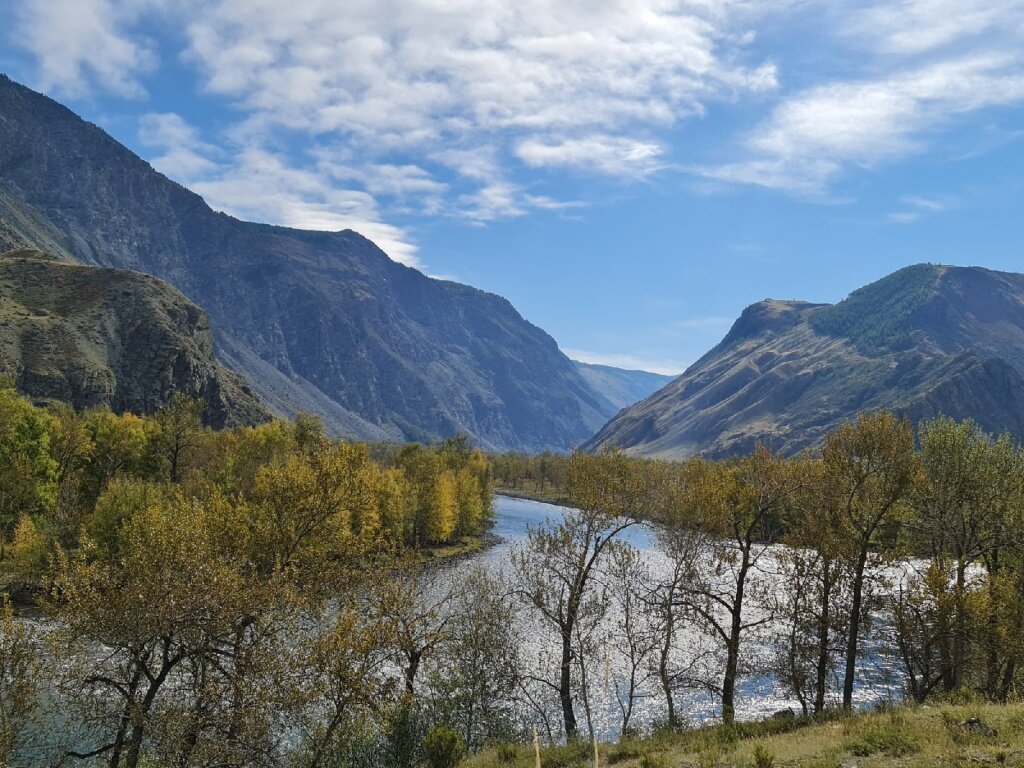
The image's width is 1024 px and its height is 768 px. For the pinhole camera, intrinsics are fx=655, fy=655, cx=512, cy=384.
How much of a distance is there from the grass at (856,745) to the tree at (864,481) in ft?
25.6

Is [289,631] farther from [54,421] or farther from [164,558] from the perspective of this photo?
[54,421]

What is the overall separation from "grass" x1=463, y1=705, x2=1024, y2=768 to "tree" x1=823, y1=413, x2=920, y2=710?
782 centimetres

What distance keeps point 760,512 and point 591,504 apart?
902cm

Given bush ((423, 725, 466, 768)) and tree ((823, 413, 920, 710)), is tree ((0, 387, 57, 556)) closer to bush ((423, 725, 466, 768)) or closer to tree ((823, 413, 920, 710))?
bush ((423, 725, 466, 768))

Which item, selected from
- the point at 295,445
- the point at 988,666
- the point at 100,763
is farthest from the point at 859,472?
the point at 295,445

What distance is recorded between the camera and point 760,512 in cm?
3450

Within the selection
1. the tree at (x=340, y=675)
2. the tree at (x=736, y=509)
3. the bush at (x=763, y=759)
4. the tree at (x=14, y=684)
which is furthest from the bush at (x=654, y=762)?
the tree at (x=14, y=684)

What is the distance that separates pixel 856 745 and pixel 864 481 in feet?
52.2

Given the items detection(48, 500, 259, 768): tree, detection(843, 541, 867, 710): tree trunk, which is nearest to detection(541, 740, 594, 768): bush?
detection(843, 541, 867, 710): tree trunk

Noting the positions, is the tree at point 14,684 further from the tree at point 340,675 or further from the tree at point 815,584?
the tree at point 815,584

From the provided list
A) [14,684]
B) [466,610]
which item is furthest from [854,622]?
[14,684]

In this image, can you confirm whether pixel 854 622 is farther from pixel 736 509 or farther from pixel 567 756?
pixel 567 756

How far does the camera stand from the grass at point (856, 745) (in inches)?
741

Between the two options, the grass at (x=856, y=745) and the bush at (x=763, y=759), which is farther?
the bush at (x=763, y=759)
